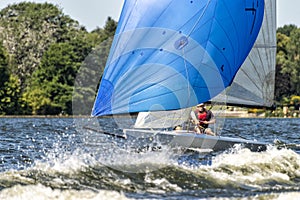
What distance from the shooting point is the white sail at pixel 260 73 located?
22.7 m

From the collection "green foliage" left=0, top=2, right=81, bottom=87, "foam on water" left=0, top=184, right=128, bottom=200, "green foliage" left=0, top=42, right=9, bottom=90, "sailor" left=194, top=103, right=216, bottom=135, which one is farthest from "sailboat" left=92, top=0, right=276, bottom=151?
"green foliage" left=0, top=2, right=81, bottom=87

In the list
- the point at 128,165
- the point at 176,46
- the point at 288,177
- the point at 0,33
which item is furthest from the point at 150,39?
the point at 0,33

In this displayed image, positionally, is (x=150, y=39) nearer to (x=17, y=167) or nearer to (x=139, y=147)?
(x=139, y=147)

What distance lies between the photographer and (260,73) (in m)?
23.2

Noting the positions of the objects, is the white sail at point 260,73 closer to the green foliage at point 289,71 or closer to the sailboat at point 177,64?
the sailboat at point 177,64

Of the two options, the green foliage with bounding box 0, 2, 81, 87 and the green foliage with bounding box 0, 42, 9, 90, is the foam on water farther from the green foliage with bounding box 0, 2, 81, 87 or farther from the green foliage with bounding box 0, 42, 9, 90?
the green foliage with bounding box 0, 2, 81, 87

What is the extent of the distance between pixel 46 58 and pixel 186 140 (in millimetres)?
55394

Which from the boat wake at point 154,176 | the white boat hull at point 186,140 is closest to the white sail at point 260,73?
the white boat hull at point 186,140

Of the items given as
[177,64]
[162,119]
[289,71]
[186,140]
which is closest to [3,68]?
[289,71]

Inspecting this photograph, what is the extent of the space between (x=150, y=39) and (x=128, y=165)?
4153 millimetres

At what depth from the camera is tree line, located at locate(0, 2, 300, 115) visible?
70.3 m

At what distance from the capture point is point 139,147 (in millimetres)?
19938

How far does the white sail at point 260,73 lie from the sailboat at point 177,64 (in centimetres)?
4

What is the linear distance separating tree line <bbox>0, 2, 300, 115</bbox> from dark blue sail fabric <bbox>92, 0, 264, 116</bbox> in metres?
34.3
